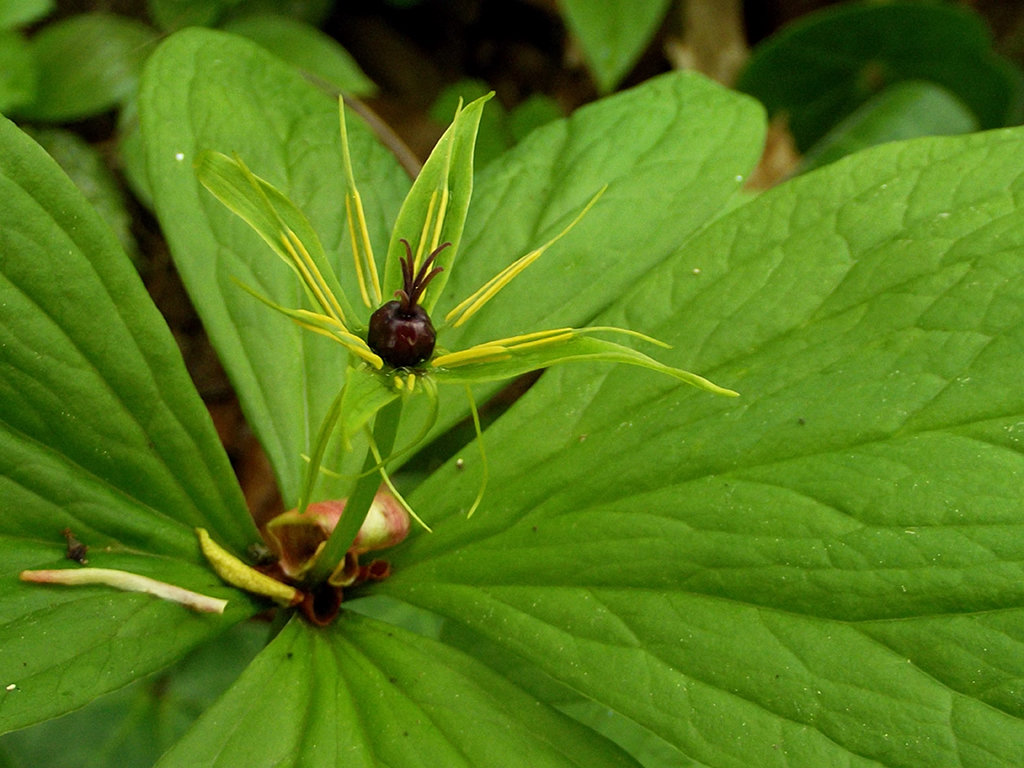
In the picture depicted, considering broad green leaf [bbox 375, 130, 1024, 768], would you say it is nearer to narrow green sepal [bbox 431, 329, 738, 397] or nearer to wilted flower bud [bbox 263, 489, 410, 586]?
wilted flower bud [bbox 263, 489, 410, 586]

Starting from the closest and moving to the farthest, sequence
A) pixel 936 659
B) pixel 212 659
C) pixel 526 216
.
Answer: pixel 936 659
pixel 526 216
pixel 212 659

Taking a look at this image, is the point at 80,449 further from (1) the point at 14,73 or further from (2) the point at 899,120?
(2) the point at 899,120

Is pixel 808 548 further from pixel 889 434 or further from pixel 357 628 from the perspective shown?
pixel 357 628

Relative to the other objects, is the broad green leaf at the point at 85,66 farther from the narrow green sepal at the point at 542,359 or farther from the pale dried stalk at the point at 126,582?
the narrow green sepal at the point at 542,359

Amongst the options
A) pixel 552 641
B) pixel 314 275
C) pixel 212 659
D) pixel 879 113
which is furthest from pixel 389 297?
pixel 879 113

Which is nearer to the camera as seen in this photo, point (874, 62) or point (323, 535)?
point (323, 535)

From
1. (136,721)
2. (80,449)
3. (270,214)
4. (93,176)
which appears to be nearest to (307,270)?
(270,214)

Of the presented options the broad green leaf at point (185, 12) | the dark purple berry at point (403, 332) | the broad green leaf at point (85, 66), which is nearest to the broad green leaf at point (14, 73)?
the broad green leaf at point (85, 66)
